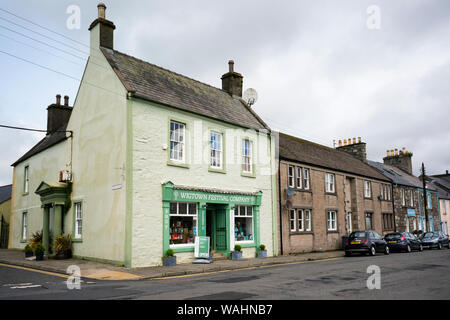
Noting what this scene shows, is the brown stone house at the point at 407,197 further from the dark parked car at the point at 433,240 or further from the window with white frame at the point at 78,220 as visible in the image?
the window with white frame at the point at 78,220

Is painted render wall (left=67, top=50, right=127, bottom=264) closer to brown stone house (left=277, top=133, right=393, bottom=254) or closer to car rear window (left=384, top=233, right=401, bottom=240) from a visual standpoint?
brown stone house (left=277, top=133, right=393, bottom=254)

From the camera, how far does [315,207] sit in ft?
87.7

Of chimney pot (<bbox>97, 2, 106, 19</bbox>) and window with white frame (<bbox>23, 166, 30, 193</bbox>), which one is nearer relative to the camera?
chimney pot (<bbox>97, 2, 106, 19</bbox>)

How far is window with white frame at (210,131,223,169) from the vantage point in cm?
1957

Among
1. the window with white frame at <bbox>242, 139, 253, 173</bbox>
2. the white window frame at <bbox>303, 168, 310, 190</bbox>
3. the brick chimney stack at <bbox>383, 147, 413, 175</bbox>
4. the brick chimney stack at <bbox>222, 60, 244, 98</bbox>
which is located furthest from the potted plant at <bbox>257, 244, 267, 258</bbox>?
the brick chimney stack at <bbox>383, 147, 413, 175</bbox>

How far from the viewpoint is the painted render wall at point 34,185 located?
2197cm

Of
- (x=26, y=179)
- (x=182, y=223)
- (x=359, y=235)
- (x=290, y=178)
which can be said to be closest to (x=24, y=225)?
(x=26, y=179)

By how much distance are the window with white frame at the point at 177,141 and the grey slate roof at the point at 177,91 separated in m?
0.89

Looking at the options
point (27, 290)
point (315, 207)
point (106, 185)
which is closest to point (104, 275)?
point (27, 290)

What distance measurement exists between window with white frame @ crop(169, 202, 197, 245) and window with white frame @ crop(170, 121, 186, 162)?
2.12m

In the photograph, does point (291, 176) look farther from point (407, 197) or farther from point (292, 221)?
point (407, 197)

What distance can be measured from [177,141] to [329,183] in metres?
15.2

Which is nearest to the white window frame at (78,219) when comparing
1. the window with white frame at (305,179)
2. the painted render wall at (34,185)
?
the painted render wall at (34,185)
